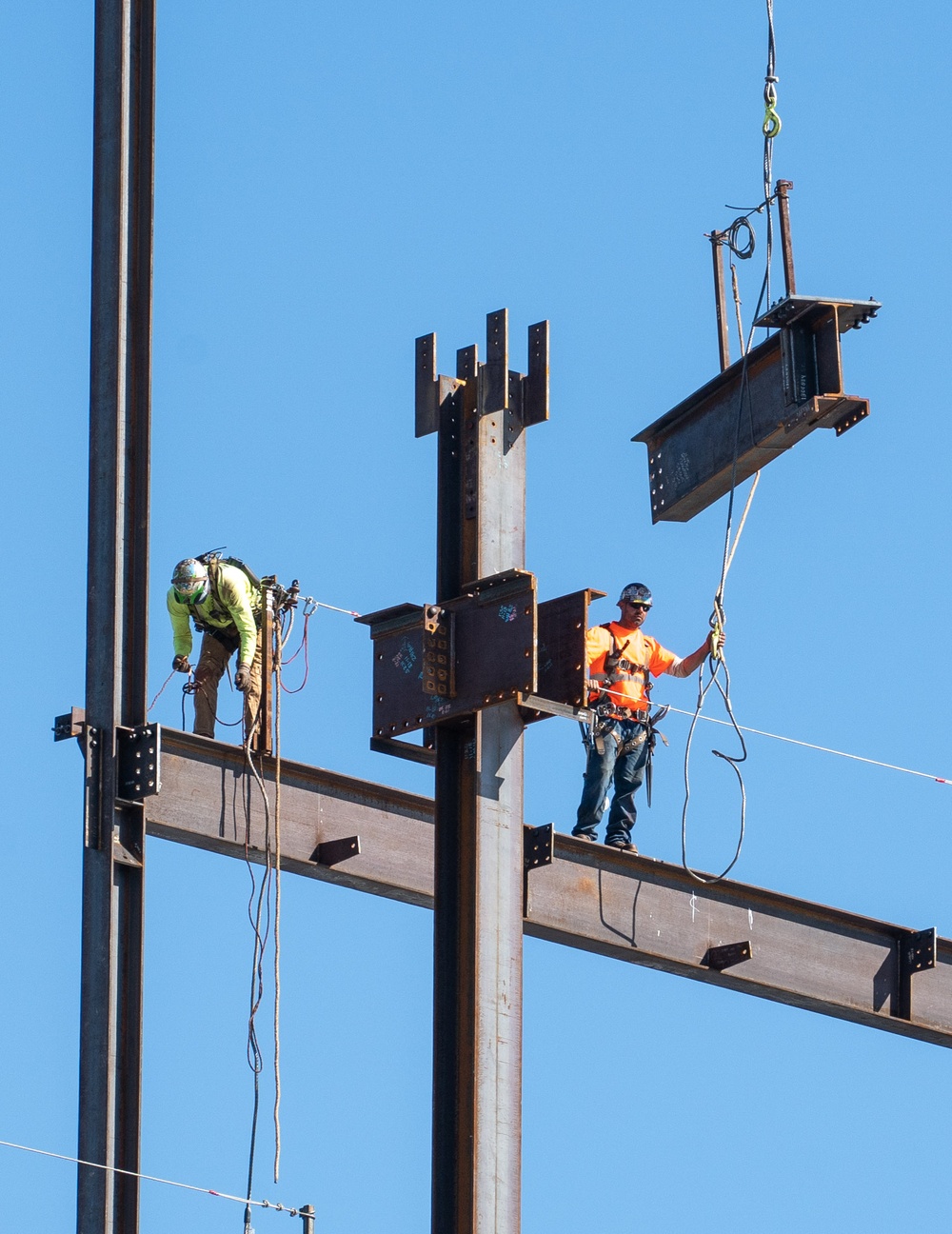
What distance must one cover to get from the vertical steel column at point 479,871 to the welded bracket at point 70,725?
5.91 ft

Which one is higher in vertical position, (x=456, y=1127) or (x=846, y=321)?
(x=846, y=321)

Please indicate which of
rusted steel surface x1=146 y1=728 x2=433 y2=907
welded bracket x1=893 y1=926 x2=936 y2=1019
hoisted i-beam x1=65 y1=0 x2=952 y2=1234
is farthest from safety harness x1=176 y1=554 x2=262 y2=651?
welded bracket x1=893 y1=926 x2=936 y2=1019

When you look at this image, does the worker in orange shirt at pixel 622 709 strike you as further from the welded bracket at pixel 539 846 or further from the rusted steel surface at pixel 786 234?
the rusted steel surface at pixel 786 234

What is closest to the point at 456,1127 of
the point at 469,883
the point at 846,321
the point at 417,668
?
the point at 469,883

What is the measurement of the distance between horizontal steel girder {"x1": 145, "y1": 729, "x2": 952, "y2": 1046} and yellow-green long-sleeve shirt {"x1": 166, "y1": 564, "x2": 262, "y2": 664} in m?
1.27

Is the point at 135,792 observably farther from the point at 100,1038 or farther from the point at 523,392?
the point at 523,392

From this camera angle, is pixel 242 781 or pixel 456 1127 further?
pixel 242 781

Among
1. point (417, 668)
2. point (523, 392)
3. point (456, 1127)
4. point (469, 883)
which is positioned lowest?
point (456, 1127)

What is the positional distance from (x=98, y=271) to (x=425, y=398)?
1762 millimetres

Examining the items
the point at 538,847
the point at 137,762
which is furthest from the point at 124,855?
the point at 538,847

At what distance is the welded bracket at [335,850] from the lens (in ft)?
55.7

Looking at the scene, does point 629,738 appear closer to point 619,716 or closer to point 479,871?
point 619,716

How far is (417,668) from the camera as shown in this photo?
14.4 meters

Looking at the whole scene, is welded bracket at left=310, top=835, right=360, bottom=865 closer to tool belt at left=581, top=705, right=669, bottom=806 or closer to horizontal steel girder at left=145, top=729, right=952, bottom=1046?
horizontal steel girder at left=145, top=729, right=952, bottom=1046
